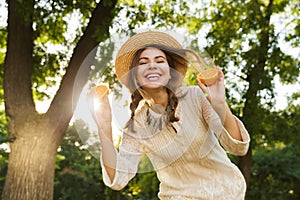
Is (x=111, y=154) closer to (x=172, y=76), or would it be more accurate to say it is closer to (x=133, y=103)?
(x=133, y=103)

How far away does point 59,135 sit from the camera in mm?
8453

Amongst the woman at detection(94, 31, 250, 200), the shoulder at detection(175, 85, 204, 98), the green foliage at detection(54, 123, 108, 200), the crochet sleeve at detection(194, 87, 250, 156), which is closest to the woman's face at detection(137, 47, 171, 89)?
the woman at detection(94, 31, 250, 200)

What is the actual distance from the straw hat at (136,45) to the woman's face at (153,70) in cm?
8

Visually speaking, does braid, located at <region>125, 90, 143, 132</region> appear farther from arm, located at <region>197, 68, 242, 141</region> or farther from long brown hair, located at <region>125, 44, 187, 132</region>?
arm, located at <region>197, 68, 242, 141</region>

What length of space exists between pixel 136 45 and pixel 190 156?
2.04ft

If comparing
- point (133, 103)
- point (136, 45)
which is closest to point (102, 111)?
point (133, 103)

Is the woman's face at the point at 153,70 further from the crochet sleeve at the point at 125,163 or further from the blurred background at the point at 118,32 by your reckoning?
the blurred background at the point at 118,32

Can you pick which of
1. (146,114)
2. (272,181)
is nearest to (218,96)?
(146,114)

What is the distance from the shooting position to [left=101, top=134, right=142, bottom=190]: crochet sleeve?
250 centimetres

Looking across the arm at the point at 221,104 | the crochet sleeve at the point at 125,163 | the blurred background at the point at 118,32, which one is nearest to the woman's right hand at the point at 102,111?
the crochet sleeve at the point at 125,163

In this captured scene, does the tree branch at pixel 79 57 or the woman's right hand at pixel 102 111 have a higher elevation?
the tree branch at pixel 79 57

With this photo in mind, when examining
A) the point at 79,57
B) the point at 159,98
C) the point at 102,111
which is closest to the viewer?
the point at 102,111

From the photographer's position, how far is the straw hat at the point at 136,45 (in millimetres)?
2637

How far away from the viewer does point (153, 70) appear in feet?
8.14
